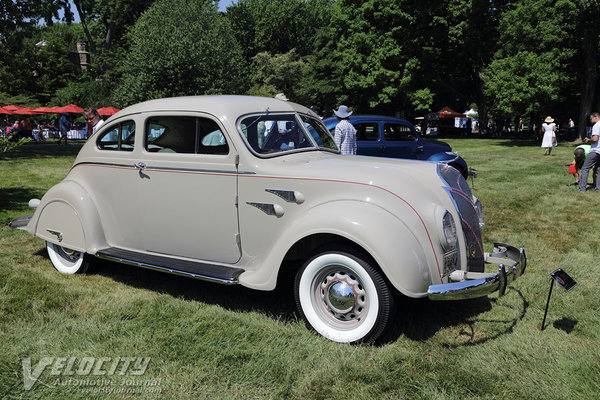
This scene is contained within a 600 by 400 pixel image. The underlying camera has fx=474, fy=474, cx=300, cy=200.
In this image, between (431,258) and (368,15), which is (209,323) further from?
(368,15)

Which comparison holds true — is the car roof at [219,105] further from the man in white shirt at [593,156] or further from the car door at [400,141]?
the man in white shirt at [593,156]

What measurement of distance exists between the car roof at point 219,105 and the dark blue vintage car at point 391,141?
237 inches

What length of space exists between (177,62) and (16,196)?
63.6 feet

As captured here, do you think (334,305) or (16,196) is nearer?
(334,305)

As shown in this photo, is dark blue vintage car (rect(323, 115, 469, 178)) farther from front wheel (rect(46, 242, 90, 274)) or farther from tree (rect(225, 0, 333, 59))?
tree (rect(225, 0, 333, 59))

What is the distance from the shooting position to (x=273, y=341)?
3.67 meters

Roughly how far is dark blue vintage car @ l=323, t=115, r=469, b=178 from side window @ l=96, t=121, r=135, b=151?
631cm

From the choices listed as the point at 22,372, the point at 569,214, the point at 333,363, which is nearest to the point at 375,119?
the point at 569,214

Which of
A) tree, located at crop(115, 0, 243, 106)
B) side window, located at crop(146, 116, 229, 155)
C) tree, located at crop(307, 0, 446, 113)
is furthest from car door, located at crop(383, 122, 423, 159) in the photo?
tree, located at crop(307, 0, 446, 113)

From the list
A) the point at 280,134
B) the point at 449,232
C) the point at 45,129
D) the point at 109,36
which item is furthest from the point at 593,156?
the point at 109,36

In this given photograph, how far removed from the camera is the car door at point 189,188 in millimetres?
4184

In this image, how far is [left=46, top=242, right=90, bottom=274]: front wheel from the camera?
5.26 m

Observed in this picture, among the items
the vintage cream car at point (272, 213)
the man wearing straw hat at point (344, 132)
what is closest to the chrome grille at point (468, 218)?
the vintage cream car at point (272, 213)

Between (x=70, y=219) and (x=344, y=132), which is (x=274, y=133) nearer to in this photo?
(x=70, y=219)
